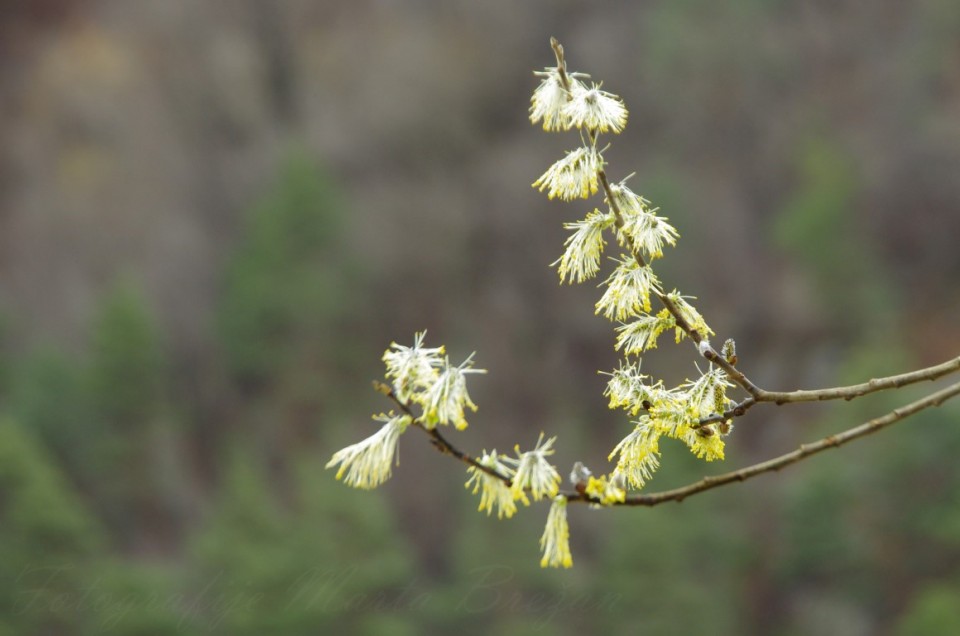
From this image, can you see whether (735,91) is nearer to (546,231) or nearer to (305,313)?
(546,231)

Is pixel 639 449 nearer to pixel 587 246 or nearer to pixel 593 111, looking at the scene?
pixel 587 246

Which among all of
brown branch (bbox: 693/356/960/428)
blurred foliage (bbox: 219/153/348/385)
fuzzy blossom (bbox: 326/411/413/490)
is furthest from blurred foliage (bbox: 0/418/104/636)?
brown branch (bbox: 693/356/960/428)

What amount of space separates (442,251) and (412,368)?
678 inches

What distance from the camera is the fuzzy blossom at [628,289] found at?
5.16 feet

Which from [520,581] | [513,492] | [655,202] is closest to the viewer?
[513,492]

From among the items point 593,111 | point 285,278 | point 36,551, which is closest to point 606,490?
point 593,111

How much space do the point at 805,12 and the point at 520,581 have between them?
9.55 meters

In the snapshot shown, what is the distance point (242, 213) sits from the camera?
1884cm

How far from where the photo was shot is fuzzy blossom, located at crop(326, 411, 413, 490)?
1.52 metres

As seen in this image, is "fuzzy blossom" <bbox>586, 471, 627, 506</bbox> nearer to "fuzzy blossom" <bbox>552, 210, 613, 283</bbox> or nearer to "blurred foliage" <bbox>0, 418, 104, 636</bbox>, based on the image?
"fuzzy blossom" <bbox>552, 210, 613, 283</bbox>

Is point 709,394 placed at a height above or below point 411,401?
above

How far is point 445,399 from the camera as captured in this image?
4.82 ft

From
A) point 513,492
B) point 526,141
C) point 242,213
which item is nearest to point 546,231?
point 526,141

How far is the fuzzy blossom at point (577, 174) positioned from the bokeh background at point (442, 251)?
44.2 ft
